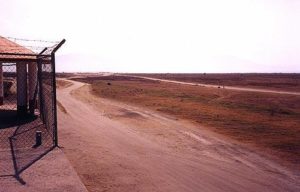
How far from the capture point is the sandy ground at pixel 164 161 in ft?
33.9

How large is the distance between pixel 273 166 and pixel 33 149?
8627mm

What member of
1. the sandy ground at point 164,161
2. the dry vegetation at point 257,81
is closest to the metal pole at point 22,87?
the sandy ground at point 164,161

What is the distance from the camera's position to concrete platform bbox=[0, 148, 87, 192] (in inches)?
364

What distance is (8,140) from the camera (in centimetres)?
1523

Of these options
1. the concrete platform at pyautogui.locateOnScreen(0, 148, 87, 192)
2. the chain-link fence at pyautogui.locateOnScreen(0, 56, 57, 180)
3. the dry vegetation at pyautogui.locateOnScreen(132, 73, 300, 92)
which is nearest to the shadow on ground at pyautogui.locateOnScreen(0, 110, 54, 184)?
the chain-link fence at pyautogui.locateOnScreen(0, 56, 57, 180)

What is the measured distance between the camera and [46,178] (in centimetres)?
1003

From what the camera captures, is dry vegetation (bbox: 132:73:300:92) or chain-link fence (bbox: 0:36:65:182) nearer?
chain-link fence (bbox: 0:36:65:182)

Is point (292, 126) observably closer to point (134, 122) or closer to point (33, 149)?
point (134, 122)

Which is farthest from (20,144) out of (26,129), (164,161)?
(164,161)

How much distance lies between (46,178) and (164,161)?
4316mm

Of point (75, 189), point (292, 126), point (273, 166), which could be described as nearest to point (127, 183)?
point (75, 189)

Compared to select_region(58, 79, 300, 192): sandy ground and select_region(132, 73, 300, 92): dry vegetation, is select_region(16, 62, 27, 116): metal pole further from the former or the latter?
select_region(132, 73, 300, 92): dry vegetation

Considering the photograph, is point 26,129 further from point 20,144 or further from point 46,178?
point 46,178

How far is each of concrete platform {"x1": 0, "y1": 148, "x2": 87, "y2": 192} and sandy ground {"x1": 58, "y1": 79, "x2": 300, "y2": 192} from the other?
396mm
